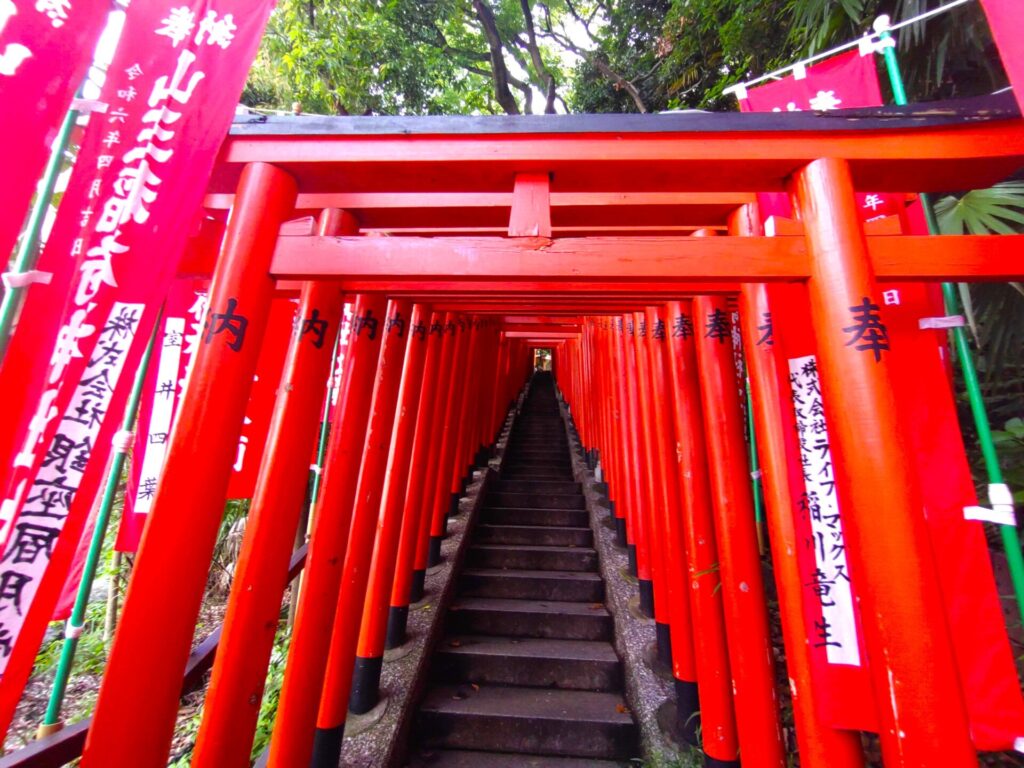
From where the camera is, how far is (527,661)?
4.15m

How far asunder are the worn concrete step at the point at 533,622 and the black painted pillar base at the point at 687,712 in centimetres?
121

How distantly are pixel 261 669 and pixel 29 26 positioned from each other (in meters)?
2.58

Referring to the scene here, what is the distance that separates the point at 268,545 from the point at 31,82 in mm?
1871

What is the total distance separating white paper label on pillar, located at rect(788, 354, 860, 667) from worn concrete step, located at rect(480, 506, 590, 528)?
479cm

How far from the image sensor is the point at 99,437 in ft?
5.12

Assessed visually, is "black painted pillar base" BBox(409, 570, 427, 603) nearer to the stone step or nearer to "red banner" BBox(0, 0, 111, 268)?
"red banner" BBox(0, 0, 111, 268)

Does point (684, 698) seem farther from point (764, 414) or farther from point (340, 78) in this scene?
point (340, 78)

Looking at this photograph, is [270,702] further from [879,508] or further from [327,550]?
[879,508]

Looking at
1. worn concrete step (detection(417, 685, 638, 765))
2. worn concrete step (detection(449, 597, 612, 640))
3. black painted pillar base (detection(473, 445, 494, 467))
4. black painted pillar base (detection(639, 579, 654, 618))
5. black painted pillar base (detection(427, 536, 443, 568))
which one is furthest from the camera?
black painted pillar base (detection(473, 445, 494, 467))

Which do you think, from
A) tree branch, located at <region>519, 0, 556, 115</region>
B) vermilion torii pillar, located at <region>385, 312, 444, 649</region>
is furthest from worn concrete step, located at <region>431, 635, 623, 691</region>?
tree branch, located at <region>519, 0, 556, 115</region>

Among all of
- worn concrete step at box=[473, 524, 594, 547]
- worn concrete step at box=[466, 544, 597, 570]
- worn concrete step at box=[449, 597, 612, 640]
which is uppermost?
worn concrete step at box=[473, 524, 594, 547]

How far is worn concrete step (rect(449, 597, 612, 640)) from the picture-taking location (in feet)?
14.9

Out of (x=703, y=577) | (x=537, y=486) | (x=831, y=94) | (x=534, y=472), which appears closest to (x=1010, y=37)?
(x=831, y=94)

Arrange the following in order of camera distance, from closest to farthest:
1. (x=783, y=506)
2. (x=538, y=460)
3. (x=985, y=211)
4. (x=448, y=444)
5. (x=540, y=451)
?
1. (x=783, y=506)
2. (x=985, y=211)
3. (x=448, y=444)
4. (x=538, y=460)
5. (x=540, y=451)
